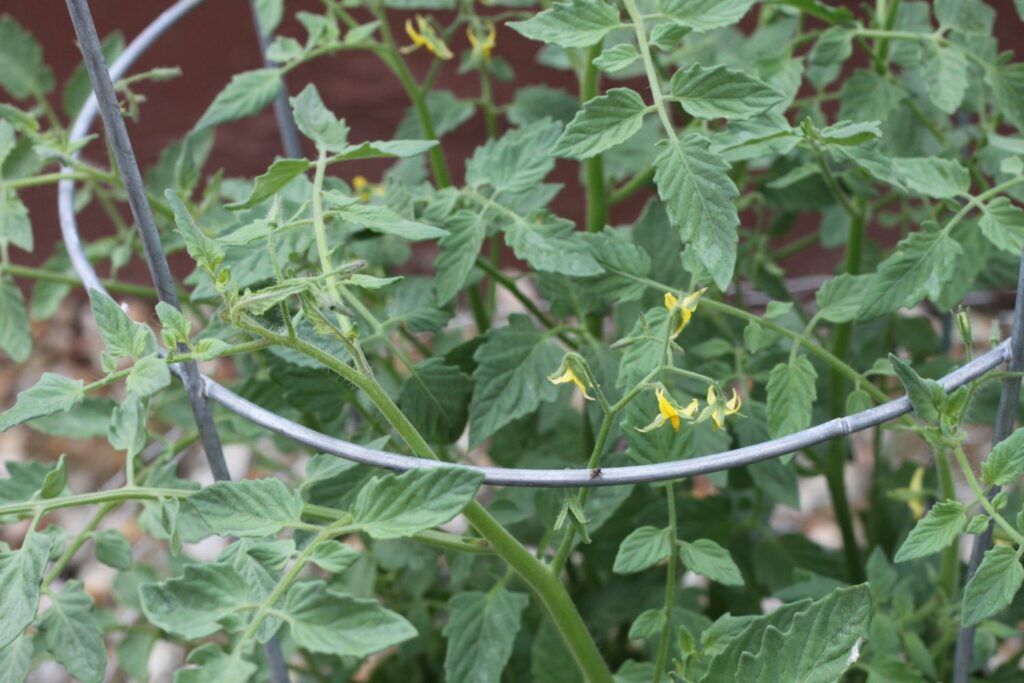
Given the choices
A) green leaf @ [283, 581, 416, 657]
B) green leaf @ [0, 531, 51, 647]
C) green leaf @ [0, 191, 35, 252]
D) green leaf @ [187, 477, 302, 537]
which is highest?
green leaf @ [0, 191, 35, 252]

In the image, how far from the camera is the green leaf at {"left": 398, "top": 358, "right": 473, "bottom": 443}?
75 centimetres

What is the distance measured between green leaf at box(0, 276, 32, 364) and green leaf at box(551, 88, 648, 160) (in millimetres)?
440

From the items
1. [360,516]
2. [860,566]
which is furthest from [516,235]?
[860,566]

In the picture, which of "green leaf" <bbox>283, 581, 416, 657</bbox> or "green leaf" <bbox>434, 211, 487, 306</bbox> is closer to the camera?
"green leaf" <bbox>283, 581, 416, 657</bbox>

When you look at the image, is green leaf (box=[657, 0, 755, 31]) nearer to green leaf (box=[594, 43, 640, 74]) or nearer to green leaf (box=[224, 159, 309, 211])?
green leaf (box=[594, 43, 640, 74])

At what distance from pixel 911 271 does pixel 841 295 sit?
6cm

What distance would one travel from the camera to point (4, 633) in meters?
0.55

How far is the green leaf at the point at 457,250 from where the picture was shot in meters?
0.73

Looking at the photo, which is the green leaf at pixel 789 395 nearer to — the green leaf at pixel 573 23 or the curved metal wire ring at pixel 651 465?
the curved metal wire ring at pixel 651 465

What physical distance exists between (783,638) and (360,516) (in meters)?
0.22

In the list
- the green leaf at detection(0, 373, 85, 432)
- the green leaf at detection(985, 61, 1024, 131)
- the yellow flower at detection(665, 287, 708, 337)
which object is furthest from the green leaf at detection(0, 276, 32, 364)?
the green leaf at detection(985, 61, 1024, 131)

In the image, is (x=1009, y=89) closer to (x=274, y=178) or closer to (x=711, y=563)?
Answer: (x=711, y=563)

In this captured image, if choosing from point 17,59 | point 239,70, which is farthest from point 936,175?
point 239,70

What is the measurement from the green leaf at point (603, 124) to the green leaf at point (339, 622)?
0.83 feet
